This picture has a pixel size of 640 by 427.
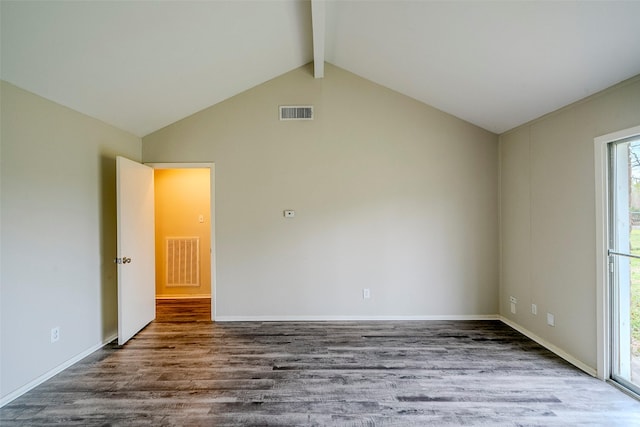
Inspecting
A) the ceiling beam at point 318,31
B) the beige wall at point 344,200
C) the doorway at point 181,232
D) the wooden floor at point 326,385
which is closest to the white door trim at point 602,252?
the wooden floor at point 326,385

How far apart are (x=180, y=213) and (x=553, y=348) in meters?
5.29

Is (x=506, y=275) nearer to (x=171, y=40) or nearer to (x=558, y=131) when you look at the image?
(x=558, y=131)

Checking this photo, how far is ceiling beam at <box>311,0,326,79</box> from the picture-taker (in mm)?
2424

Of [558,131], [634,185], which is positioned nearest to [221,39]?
[558,131]

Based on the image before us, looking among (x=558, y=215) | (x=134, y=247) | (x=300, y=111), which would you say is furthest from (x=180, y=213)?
(x=558, y=215)

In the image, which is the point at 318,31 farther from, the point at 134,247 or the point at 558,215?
Answer: the point at 134,247

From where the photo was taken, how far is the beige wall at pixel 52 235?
2.19 metres

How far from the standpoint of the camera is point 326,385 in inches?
92.7

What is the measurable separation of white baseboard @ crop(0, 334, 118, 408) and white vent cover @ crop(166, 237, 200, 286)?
1701 mm

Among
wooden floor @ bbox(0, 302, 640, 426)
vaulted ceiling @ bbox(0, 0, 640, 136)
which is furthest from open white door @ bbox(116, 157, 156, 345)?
vaulted ceiling @ bbox(0, 0, 640, 136)

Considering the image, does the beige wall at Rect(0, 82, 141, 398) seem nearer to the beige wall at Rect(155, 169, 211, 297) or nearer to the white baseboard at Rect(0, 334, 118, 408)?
the white baseboard at Rect(0, 334, 118, 408)

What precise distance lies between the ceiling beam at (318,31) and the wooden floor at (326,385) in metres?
3.13

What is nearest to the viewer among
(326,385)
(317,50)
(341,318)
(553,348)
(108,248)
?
(326,385)

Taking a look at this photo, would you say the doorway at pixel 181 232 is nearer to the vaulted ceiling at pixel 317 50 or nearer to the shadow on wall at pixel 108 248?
the vaulted ceiling at pixel 317 50
